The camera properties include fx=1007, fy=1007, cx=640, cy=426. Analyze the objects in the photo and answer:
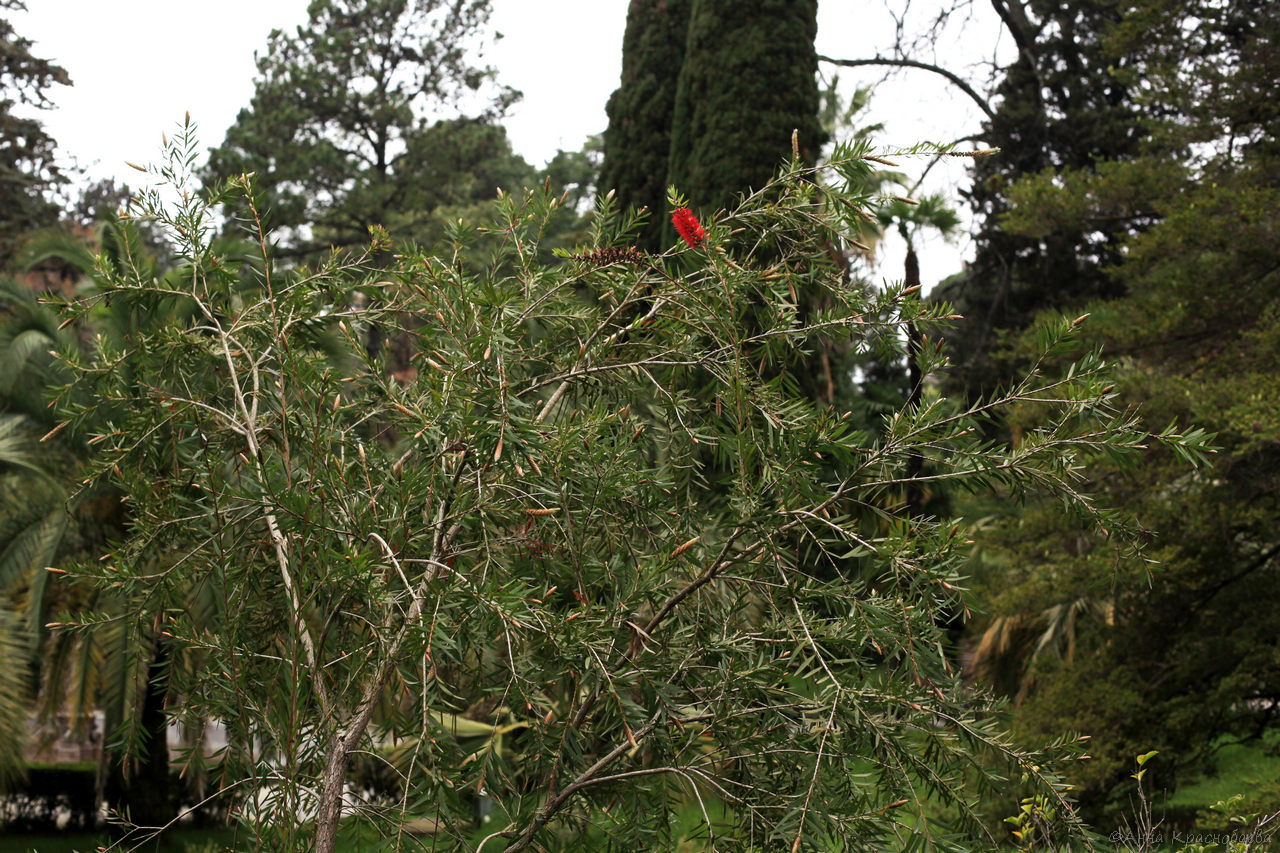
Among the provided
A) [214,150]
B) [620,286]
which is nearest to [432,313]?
[620,286]

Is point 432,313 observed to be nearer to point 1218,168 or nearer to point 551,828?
point 551,828

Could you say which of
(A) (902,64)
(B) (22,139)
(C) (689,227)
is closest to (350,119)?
(B) (22,139)

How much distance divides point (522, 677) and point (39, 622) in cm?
847

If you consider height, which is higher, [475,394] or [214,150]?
[214,150]

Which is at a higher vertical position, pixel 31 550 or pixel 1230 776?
pixel 31 550

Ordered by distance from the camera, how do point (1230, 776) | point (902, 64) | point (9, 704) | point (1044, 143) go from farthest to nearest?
point (1044, 143), point (902, 64), point (1230, 776), point (9, 704)

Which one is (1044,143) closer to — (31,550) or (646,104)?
(646,104)

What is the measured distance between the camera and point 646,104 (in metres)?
10.8

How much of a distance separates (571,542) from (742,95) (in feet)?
25.5

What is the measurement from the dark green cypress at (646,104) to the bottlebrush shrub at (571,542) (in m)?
7.92

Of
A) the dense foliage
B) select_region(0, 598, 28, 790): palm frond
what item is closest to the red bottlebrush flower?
the dense foliage

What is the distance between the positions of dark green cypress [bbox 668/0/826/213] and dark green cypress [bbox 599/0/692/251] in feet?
2.84

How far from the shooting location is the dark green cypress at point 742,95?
29.8ft

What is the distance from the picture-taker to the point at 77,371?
269cm
